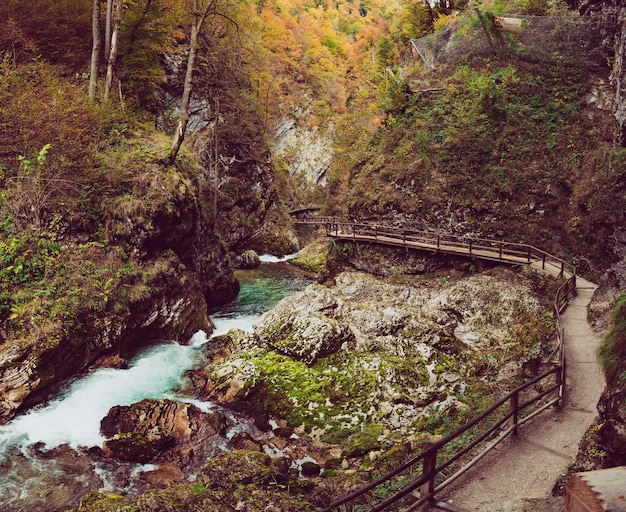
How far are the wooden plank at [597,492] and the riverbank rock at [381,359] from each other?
846 cm

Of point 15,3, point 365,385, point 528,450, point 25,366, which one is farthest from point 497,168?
point 15,3

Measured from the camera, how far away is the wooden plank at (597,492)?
6.06 feet

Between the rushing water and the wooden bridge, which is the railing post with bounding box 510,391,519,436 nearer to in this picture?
the rushing water

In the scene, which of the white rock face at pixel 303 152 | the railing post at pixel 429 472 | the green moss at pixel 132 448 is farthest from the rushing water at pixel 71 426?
the white rock face at pixel 303 152

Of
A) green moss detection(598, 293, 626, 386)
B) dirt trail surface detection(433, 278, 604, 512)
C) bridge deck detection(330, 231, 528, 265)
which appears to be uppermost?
green moss detection(598, 293, 626, 386)

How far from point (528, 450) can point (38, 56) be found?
74.2ft

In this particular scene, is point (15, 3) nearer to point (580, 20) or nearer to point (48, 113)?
point (48, 113)

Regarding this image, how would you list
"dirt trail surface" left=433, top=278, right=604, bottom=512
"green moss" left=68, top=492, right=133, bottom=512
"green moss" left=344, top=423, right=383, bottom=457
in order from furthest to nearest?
1. "green moss" left=344, top=423, right=383, bottom=457
2. "green moss" left=68, top=492, right=133, bottom=512
3. "dirt trail surface" left=433, top=278, right=604, bottom=512

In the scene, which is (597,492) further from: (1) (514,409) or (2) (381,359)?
(2) (381,359)

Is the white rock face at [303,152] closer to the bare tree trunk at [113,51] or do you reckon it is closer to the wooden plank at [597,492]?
the bare tree trunk at [113,51]

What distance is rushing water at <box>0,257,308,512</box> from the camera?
8.49m

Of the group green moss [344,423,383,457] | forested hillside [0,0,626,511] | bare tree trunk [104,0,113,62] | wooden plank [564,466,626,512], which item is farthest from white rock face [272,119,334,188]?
wooden plank [564,466,626,512]

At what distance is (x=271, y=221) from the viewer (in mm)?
37812

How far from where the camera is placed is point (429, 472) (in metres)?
5.45
